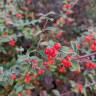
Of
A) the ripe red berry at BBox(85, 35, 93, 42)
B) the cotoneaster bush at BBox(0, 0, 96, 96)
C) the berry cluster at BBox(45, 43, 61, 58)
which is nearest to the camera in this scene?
the berry cluster at BBox(45, 43, 61, 58)

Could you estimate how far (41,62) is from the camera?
62.1 inches

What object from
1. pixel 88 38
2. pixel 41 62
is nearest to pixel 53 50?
pixel 41 62

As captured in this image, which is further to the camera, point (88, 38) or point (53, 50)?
point (88, 38)

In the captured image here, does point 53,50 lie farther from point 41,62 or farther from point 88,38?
point 88,38

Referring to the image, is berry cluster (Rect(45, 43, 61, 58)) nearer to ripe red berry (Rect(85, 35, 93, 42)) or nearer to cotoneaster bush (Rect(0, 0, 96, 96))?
cotoneaster bush (Rect(0, 0, 96, 96))

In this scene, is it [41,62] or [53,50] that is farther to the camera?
[41,62]

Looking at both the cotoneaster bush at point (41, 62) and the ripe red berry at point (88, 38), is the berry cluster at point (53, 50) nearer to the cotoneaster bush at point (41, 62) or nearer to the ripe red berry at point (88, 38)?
the cotoneaster bush at point (41, 62)

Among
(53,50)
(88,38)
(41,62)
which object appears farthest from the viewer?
(88,38)

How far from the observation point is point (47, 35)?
7.63 feet

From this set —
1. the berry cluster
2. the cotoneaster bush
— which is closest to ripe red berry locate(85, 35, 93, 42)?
the cotoneaster bush

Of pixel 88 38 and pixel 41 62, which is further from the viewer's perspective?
pixel 88 38

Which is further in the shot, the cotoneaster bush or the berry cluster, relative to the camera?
the cotoneaster bush

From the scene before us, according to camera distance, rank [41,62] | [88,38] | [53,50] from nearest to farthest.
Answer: [53,50] < [41,62] < [88,38]

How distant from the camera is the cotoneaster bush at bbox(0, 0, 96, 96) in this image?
1.59 meters
